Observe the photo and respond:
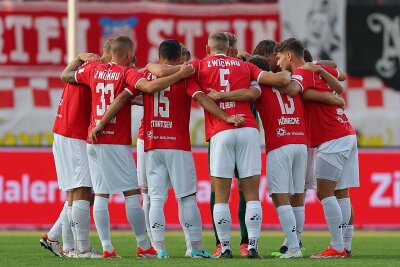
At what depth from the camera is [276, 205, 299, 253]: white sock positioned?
1294 centimetres

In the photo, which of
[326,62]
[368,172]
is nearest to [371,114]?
[368,172]

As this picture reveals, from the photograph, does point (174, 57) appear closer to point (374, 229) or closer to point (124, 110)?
point (124, 110)

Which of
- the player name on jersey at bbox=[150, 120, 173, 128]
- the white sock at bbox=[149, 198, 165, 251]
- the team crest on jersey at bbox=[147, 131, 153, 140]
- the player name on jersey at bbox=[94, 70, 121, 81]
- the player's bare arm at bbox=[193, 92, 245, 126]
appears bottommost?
the white sock at bbox=[149, 198, 165, 251]

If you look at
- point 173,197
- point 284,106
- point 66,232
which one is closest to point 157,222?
point 66,232

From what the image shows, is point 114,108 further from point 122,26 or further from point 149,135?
point 122,26

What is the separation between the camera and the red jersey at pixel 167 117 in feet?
42.8

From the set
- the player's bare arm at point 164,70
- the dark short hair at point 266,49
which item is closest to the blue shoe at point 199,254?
the player's bare arm at point 164,70

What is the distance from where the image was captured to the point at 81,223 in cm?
1327

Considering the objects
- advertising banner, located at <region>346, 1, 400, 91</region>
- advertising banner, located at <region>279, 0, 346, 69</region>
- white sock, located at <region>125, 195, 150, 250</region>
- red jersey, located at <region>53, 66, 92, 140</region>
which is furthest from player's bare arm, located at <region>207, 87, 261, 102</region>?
advertising banner, located at <region>346, 1, 400, 91</region>

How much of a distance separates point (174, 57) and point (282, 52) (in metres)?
1.18

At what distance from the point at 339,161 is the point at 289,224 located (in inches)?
39.5

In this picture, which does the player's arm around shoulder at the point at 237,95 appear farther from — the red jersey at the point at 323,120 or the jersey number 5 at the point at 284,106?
the red jersey at the point at 323,120

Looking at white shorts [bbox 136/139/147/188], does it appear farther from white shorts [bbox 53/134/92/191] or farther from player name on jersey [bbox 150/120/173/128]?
player name on jersey [bbox 150/120/173/128]

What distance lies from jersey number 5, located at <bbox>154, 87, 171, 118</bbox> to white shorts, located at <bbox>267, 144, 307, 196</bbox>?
3.80 ft
